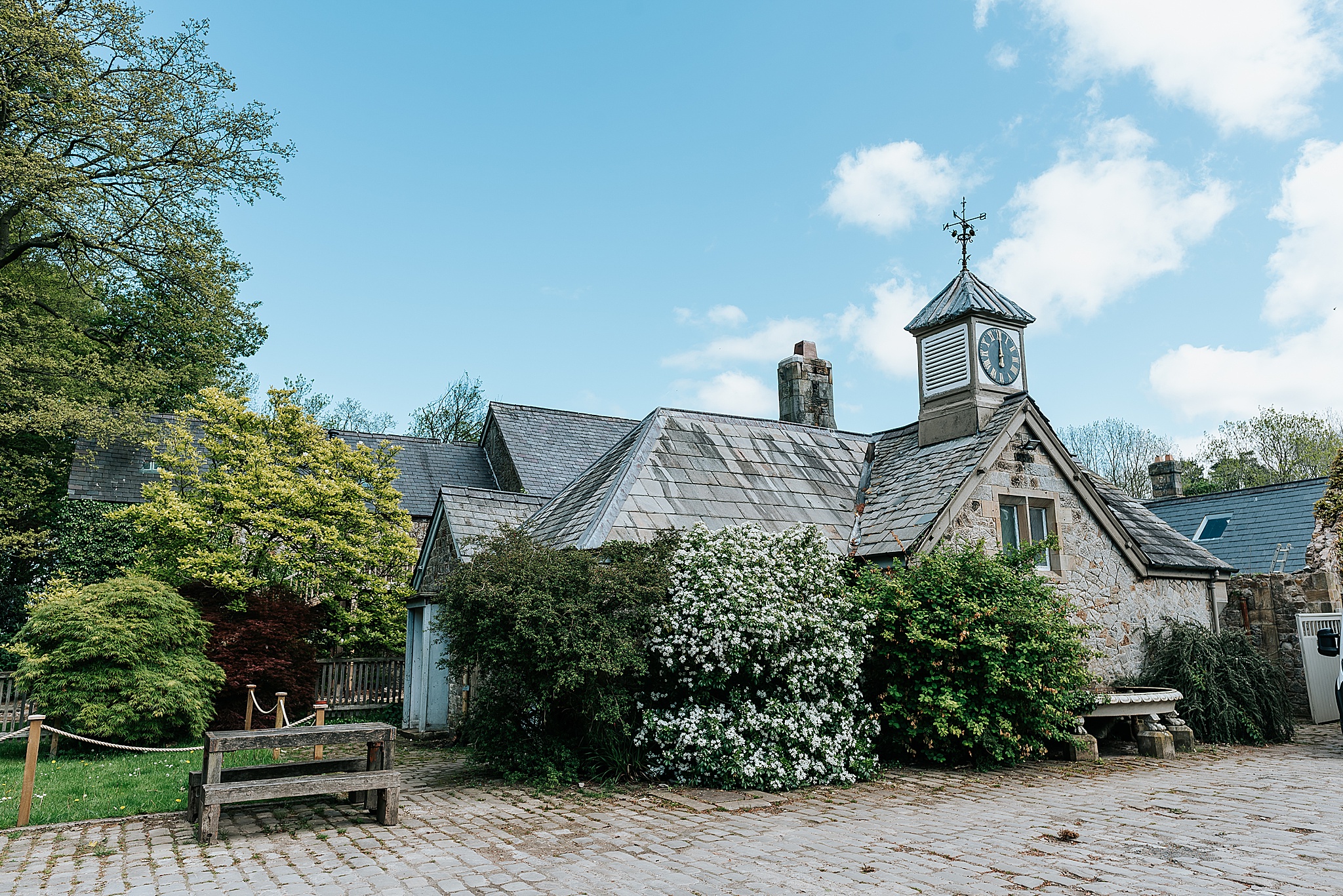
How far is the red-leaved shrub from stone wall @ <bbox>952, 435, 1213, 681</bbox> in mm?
12918

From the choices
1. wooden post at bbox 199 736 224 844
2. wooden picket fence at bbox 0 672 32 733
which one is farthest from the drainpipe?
wooden picket fence at bbox 0 672 32 733

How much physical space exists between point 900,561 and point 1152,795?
3865mm

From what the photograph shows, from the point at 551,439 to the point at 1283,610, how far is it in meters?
20.3

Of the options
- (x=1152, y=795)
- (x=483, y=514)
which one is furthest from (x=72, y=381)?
(x=1152, y=795)

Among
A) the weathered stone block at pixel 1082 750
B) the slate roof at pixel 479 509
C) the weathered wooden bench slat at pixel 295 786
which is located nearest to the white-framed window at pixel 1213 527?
the weathered stone block at pixel 1082 750

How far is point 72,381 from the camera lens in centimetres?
2241

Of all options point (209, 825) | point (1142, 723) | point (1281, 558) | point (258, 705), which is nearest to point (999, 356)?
point (1142, 723)

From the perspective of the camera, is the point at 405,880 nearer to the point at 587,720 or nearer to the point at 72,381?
the point at 587,720

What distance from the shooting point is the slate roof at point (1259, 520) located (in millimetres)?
19734

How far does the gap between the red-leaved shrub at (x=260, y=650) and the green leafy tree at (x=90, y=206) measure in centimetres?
845

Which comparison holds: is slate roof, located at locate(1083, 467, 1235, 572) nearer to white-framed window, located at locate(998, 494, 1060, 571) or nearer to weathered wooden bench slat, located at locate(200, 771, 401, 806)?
white-framed window, located at locate(998, 494, 1060, 571)

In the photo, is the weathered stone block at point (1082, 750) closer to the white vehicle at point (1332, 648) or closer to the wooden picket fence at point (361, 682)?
the white vehicle at point (1332, 648)

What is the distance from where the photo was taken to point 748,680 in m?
9.26

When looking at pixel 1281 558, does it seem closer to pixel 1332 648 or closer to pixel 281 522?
pixel 1332 648
